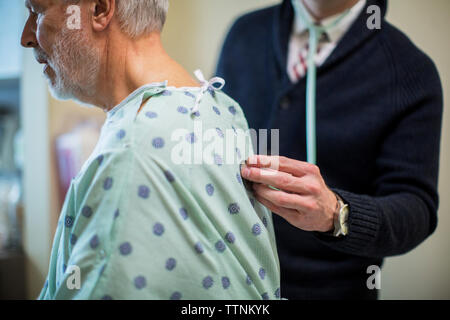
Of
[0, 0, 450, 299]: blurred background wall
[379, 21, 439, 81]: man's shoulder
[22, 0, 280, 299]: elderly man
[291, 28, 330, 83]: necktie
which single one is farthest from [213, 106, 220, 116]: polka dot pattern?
[0, 0, 450, 299]: blurred background wall

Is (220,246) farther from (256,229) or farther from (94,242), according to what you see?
(94,242)

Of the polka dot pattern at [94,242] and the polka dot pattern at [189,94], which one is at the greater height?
the polka dot pattern at [189,94]

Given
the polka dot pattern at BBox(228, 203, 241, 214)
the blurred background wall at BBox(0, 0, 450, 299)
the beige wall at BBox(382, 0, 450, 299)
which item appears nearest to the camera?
the polka dot pattern at BBox(228, 203, 241, 214)

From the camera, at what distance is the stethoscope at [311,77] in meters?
0.91

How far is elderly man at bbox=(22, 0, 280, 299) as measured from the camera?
0.54 metres

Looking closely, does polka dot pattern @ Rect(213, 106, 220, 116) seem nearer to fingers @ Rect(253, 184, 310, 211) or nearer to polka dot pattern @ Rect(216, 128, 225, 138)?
polka dot pattern @ Rect(216, 128, 225, 138)

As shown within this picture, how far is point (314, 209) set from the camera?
2.16ft

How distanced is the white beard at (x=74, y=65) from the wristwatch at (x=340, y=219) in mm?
499

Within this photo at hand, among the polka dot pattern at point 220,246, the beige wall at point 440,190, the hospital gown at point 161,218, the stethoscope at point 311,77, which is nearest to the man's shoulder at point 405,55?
the stethoscope at point 311,77

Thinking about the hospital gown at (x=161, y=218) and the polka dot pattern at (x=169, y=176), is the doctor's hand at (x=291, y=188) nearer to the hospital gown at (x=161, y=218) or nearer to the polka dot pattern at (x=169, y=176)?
the hospital gown at (x=161, y=218)

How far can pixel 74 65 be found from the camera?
2.39 feet

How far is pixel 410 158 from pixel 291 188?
1.19 ft
